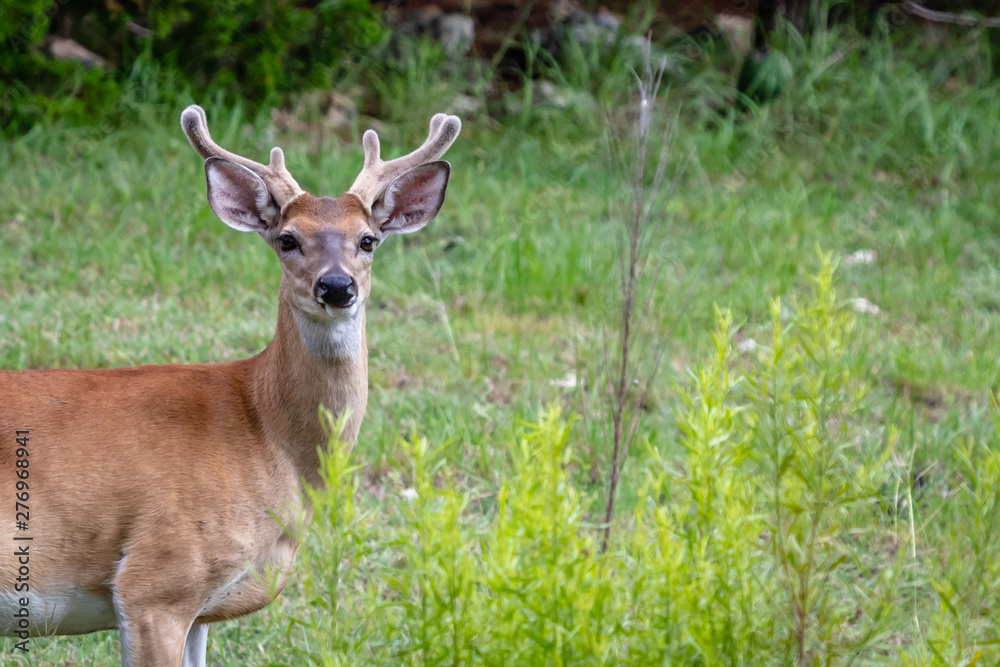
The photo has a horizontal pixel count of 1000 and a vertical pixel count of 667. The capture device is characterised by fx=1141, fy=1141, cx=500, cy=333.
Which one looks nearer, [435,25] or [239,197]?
[239,197]

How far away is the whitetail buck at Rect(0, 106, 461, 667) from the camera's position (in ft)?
8.86

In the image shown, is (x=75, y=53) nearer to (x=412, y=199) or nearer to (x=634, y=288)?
(x=412, y=199)

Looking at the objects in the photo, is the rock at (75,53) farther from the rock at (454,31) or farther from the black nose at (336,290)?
the black nose at (336,290)

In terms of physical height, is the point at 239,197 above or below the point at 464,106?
above

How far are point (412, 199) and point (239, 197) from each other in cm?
50

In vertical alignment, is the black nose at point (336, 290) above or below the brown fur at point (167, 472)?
above

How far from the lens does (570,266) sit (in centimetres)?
591

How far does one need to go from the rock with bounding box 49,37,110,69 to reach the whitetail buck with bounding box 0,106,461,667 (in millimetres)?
4671

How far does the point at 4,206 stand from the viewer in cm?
611

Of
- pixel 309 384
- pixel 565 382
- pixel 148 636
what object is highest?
pixel 309 384

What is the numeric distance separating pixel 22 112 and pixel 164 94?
852 mm

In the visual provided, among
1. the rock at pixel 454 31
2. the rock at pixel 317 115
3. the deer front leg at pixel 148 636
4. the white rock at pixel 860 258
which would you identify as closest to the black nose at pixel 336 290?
the deer front leg at pixel 148 636

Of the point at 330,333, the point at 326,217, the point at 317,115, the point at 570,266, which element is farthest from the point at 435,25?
the point at 330,333

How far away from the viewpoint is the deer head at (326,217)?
2.98 m
